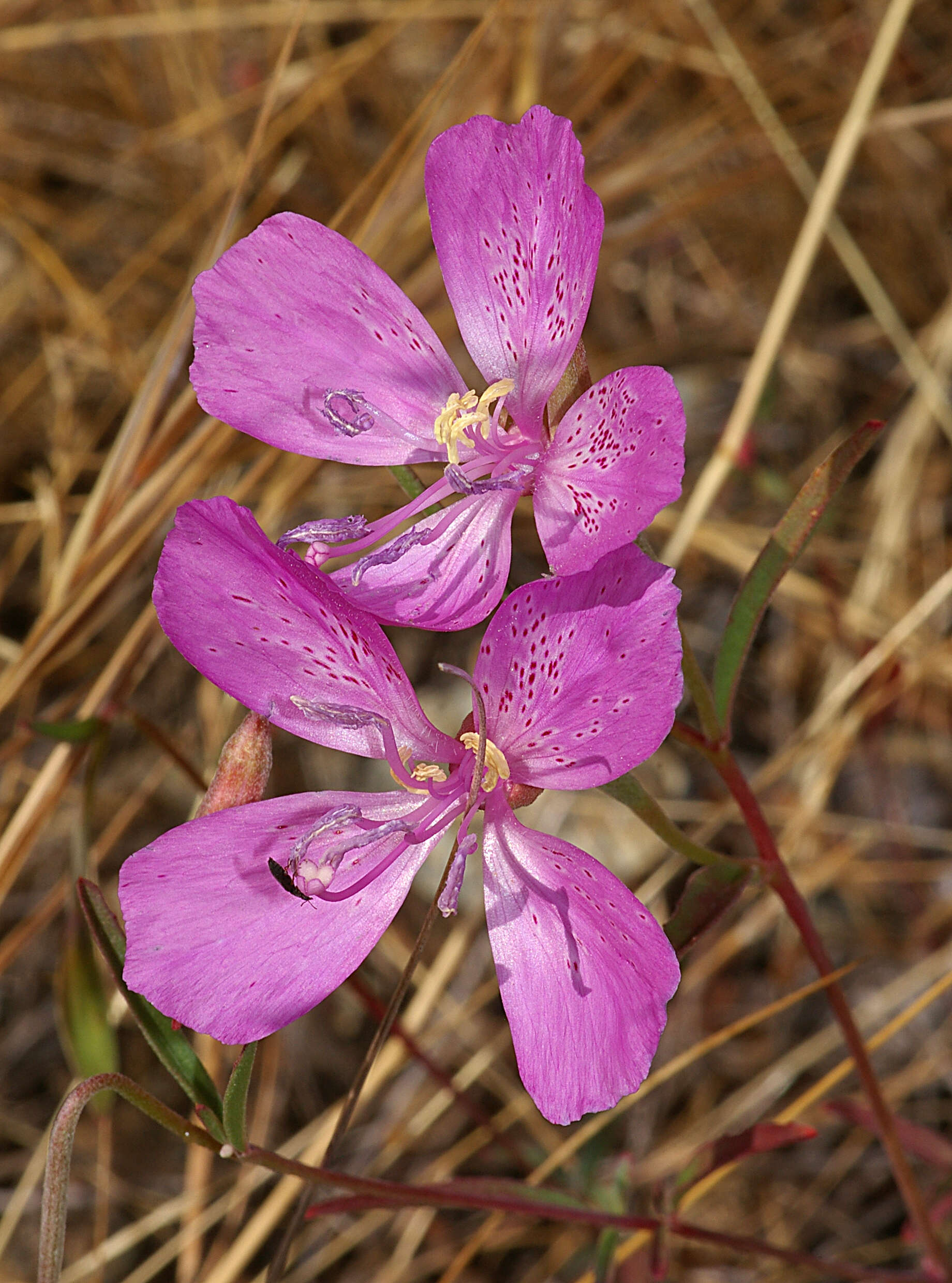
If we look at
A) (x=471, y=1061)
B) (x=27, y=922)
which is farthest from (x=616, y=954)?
(x=27, y=922)

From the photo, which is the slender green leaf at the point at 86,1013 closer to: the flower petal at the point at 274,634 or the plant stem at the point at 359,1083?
the plant stem at the point at 359,1083

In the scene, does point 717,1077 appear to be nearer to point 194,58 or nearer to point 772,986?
point 772,986

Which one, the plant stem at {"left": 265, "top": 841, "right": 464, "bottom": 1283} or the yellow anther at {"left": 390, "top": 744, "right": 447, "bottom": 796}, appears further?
the yellow anther at {"left": 390, "top": 744, "right": 447, "bottom": 796}

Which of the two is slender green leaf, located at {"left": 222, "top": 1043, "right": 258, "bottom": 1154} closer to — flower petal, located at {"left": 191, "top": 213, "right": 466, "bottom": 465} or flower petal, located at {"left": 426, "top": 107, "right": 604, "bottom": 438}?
flower petal, located at {"left": 191, "top": 213, "right": 466, "bottom": 465}

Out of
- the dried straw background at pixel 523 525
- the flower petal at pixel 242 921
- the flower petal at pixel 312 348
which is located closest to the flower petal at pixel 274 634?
the flower petal at pixel 242 921

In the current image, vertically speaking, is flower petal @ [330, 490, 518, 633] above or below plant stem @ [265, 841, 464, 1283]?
above

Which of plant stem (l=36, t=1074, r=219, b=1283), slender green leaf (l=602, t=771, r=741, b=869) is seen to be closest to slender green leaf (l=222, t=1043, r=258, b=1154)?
plant stem (l=36, t=1074, r=219, b=1283)
